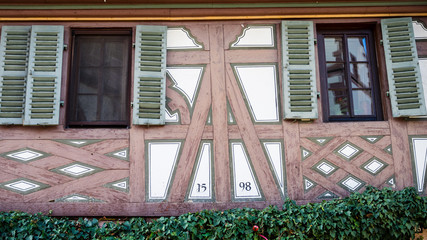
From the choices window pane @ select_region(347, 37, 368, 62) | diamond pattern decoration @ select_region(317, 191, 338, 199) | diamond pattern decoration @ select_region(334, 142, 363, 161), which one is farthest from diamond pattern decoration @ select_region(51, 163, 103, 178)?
window pane @ select_region(347, 37, 368, 62)

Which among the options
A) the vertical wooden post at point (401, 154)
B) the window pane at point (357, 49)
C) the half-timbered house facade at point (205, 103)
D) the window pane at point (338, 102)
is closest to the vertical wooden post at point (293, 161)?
the half-timbered house facade at point (205, 103)

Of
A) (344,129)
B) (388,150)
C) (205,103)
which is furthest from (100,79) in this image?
(388,150)

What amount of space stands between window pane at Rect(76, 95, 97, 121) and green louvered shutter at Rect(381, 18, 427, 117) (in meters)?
3.87

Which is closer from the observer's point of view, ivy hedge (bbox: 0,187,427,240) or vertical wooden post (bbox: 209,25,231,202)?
ivy hedge (bbox: 0,187,427,240)

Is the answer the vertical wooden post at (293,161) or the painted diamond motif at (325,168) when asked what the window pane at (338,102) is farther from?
the painted diamond motif at (325,168)

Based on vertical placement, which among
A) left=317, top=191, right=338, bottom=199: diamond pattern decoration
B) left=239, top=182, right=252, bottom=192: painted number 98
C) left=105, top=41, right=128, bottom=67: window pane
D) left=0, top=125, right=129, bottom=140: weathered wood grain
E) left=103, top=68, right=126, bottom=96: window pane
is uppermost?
left=105, top=41, right=128, bottom=67: window pane

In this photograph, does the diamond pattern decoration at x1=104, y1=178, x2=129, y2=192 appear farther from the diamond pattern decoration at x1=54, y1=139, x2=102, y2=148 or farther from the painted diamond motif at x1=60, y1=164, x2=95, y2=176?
the diamond pattern decoration at x1=54, y1=139, x2=102, y2=148

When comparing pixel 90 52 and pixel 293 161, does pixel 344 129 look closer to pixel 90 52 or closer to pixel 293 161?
pixel 293 161

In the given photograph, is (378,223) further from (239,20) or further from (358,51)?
(239,20)

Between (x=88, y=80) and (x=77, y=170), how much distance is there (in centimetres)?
125

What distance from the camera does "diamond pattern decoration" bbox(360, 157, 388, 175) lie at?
612 centimetres

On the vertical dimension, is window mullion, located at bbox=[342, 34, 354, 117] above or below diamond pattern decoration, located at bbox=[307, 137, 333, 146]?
above

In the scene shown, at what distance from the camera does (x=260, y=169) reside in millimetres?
6066

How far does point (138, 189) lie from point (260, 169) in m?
1.53
